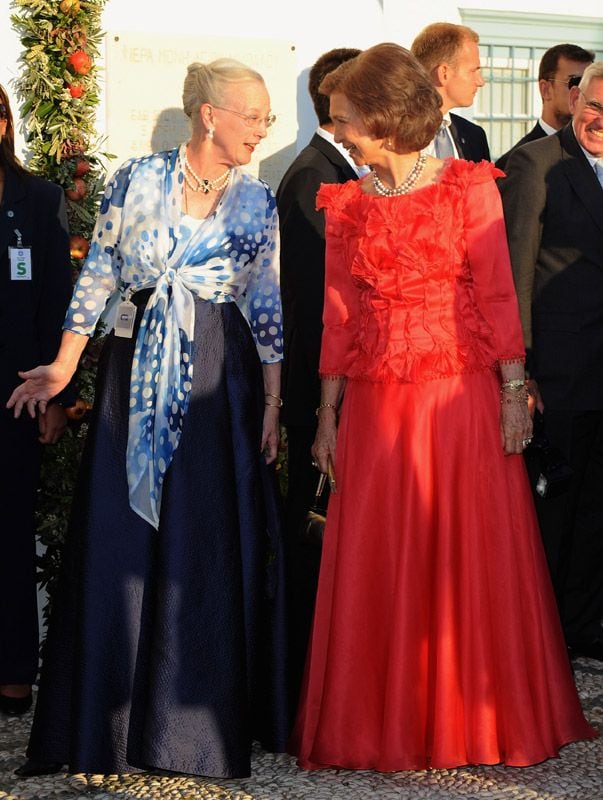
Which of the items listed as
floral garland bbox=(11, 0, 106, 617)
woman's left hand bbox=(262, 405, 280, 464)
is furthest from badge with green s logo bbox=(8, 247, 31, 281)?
woman's left hand bbox=(262, 405, 280, 464)

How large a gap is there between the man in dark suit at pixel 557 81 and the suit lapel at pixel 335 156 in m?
1.66

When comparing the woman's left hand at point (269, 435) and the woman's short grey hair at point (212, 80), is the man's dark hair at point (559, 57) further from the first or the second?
the woman's left hand at point (269, 435)

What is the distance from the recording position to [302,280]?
16.5 ft

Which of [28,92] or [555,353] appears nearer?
[555,353]

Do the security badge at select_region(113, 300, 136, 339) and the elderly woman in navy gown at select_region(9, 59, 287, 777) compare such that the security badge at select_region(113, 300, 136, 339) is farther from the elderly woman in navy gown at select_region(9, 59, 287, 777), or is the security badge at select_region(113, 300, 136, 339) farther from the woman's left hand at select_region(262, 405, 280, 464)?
the woman's left hand at select_region(262, 405, 280, 464)

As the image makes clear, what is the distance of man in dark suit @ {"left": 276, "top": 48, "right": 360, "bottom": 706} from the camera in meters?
5.02

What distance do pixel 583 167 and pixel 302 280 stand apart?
1.13m

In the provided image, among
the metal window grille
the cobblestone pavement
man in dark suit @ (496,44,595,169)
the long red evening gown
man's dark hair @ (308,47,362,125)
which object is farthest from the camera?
the metal window grille

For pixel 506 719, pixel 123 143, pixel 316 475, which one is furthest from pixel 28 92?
pixel 506 719

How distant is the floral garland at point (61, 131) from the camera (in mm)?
5645

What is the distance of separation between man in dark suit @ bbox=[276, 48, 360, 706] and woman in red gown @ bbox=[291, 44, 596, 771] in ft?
2.01

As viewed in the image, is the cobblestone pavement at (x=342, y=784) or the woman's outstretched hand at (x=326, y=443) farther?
the woman's outstretched hand at (x=326, y=443)

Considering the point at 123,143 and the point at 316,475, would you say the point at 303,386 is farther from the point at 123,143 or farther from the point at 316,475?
the point at 123,143

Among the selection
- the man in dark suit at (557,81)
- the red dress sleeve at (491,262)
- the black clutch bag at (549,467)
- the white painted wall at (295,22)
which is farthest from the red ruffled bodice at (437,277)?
the man in dark suit at (557,81)
